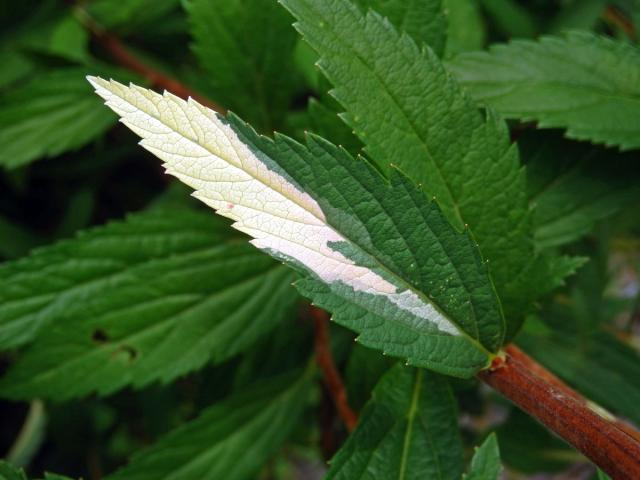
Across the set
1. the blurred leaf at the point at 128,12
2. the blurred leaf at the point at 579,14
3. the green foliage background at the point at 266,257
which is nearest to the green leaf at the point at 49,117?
the green foliage background at the point at 266,257

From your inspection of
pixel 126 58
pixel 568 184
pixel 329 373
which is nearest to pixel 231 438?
pixel 329 373

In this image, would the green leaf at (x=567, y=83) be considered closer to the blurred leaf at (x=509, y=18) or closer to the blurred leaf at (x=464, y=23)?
the blurred leaf at (x=464, y=23)

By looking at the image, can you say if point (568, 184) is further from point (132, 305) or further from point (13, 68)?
point (13, 68)

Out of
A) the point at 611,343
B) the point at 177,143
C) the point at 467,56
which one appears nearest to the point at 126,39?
the point at 467,56

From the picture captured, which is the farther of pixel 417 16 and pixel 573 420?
pixel 417 16

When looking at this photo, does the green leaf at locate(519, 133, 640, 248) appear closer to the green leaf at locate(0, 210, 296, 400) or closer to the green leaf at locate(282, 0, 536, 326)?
the green leaf at locate(282, 0, 536, 326)

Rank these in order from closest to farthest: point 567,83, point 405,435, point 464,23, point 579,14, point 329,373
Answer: point 405,435
point 567,83
point 329,373
point 464,23
point 579,14

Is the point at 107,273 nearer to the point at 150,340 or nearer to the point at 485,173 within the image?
the point at 150,340
